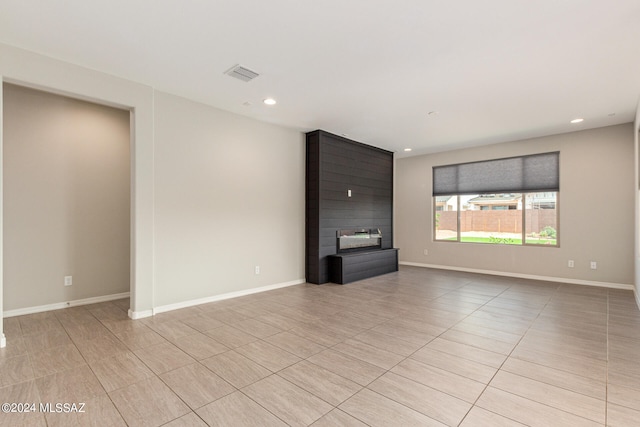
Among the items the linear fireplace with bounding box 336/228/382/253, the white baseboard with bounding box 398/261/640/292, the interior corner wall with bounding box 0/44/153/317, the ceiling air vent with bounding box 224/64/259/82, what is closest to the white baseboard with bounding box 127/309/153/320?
the interior corner wall with bounding box 0/44/153/317

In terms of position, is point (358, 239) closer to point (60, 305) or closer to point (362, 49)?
point (362, 49)

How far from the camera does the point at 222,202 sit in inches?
171

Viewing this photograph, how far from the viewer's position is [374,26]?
2400mm

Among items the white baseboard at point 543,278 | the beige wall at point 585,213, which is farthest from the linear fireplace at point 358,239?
the beige wall at point 585,213

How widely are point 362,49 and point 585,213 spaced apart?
17.2 ft

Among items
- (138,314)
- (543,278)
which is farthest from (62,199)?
(543,278)

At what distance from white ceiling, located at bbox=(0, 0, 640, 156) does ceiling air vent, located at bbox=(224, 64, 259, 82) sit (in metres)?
0.08

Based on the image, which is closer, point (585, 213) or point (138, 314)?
point (138, 314)

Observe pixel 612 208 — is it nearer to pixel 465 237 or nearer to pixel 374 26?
pixel 465 237

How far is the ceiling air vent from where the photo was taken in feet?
10.2

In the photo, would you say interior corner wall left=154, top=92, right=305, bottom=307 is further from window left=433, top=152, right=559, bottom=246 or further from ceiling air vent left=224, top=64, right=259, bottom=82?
window left=433, top=152, right=559, bottom=246

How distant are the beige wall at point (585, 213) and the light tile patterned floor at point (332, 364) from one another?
143cm

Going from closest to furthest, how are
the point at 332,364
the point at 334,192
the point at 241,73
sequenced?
the point at 332,364 → the point at 241,73 → the point at 334,192

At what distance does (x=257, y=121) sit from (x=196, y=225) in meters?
1.93
